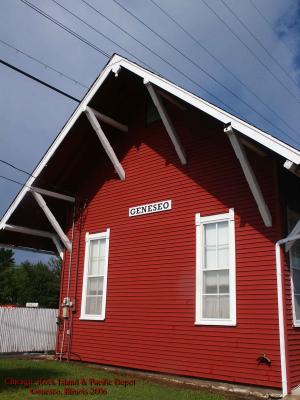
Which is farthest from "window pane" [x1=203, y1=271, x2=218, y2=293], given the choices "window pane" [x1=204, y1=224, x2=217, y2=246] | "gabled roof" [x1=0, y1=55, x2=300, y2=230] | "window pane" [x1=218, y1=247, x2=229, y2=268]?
"gabled roof" [x1=0, y1=55, x2=300, y2=230]

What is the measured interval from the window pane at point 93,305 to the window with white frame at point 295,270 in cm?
540

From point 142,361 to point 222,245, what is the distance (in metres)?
3.43

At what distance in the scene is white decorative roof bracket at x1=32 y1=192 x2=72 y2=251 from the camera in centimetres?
1332

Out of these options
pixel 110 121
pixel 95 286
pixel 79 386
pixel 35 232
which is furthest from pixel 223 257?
pixel 35 232

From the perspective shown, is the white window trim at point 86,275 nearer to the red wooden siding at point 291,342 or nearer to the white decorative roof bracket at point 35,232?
the white decorative roof bracket at point 35,232

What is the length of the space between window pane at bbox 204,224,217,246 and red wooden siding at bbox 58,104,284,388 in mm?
341

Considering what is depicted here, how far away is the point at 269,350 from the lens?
8.76 m

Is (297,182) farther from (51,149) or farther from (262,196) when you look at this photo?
(51,149)

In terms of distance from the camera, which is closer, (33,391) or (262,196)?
(33,391)

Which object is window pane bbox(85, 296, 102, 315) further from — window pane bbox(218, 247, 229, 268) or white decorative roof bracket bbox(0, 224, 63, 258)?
window pane bbox(218, 247, 229, 268)

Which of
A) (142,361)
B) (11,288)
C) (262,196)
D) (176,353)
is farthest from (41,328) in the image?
(11,288)

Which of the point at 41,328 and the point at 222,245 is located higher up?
the point at 222,245

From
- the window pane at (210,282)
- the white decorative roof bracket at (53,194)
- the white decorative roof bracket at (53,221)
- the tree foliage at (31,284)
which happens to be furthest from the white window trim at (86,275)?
the tree foliage at (31,284)

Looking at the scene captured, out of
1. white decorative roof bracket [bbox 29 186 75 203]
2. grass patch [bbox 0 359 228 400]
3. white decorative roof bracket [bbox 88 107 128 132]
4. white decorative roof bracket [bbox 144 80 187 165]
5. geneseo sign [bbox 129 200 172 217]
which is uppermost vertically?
white decorative roof bracket [bbox 88 107 128 132]
